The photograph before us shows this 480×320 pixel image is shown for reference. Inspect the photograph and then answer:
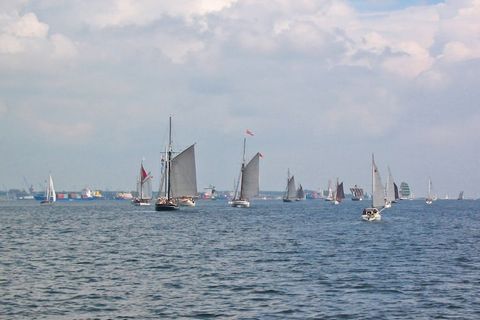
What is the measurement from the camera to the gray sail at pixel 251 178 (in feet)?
591

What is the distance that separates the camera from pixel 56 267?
5216 cm

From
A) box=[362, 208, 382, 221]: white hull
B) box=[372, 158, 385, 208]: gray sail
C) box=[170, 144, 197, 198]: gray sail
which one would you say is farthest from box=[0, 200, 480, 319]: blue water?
box=[170, 144, 197, 198]: gray sail

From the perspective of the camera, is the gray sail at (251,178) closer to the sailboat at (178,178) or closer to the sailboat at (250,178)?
the sailboat at (250,178)

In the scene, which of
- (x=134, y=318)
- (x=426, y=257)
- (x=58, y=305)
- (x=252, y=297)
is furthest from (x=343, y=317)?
(x=426, y=257)

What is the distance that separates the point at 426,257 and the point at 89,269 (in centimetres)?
2760

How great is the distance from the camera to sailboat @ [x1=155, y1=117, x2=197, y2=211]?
146 meters

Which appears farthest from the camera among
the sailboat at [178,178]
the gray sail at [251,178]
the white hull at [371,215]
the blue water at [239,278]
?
the gray sail at [251,178]

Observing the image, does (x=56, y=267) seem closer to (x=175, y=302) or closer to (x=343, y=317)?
(x=175, y=302)

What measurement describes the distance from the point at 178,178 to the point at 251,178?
39.3 meters

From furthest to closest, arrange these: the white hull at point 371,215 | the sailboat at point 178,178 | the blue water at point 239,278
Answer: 1. the sailboat at point 178,178
2. the white hull at point 371,215
3. the blue water at point 239,278

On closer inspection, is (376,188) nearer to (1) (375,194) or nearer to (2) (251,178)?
(1) (375,194)

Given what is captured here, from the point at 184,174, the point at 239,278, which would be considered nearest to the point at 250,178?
the point at 184,174

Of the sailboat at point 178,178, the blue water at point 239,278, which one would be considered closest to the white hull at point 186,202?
the sailboat at point 178,178

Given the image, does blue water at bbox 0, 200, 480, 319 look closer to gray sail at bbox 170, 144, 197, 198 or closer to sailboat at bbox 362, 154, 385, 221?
sailboat at bbox 362, 154, 385, 221
